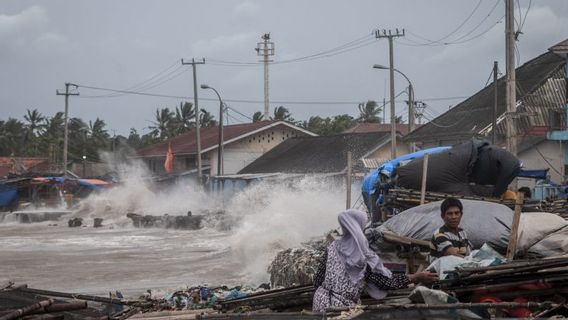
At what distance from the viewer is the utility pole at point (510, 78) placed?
18172mm

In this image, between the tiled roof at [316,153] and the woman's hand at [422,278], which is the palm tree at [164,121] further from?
the woman's hand at [422,278]

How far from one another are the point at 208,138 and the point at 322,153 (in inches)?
495

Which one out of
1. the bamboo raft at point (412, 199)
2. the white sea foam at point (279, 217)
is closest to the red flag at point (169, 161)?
the white sea foam at point (279, 217)

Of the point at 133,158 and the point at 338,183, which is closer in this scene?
the point at 338,183

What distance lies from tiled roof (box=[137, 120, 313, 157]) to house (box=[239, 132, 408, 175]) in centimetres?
252

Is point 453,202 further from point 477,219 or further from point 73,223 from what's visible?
point 73,223

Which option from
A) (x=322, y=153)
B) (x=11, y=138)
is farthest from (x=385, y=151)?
(x=11, y=138)

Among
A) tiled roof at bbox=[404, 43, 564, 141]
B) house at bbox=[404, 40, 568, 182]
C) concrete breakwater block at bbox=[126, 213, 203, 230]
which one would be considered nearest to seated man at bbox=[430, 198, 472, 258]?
house at bbox=[404, 40, 568, 182]

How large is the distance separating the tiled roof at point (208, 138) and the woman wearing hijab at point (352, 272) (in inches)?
1694

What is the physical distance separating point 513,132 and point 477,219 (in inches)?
445

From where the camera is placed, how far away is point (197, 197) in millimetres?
41125

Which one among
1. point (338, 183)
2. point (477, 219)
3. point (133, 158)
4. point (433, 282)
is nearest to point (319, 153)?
point (338, 183)

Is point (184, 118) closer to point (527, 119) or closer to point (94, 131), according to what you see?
point (94, 131)

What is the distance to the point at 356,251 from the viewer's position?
495 cm
